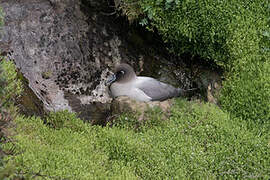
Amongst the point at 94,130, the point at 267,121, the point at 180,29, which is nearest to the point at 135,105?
the point at 94,130

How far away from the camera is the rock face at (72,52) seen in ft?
20.6

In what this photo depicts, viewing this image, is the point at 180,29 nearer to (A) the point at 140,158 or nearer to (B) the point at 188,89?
(B) the point at 188,89

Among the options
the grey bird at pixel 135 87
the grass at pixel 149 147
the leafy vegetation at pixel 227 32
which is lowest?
the grass at pixel 149 147

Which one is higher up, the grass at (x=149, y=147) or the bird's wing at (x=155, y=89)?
the bird's wing at (x=155, y=89)

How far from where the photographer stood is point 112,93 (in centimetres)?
624

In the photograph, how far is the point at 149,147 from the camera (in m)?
4.91

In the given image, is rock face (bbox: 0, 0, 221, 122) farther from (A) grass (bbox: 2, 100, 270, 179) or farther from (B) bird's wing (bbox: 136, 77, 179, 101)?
(A) grass (bbox: 2, 100, 270, 179)

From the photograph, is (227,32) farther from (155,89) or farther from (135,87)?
(135,87)

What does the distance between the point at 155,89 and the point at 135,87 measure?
32 centimetres

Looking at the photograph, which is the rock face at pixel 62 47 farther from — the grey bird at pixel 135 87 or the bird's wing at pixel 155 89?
the bird's wing at pixel 155 89

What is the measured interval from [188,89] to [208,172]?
2228mm

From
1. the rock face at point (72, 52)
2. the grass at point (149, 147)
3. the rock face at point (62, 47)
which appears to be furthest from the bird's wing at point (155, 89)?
the rock face at point (62, 47)

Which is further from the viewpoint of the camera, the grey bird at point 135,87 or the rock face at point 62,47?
the rock face at point 62,47

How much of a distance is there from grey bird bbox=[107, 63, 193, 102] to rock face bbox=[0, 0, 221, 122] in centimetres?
54
